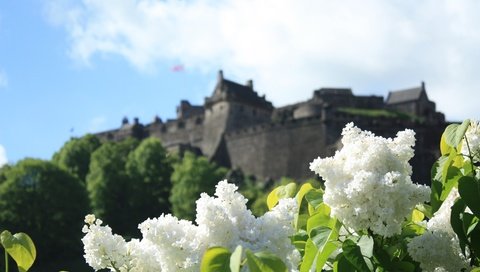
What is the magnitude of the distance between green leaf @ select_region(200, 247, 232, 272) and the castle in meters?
58.7

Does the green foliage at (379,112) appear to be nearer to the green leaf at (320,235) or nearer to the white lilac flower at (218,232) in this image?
the green leaf at (320,235)

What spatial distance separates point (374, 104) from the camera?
289 ft

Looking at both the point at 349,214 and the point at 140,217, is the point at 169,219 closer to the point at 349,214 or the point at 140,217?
the point at 349,214

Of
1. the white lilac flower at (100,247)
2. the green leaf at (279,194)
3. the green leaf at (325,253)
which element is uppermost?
the green leaf at (279,194)

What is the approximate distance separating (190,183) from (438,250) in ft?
210

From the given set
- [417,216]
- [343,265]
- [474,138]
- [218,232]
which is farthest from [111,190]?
[218,232]

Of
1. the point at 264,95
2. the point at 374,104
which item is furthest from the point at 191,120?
the point at 374,104

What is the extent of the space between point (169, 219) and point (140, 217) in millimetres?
68887

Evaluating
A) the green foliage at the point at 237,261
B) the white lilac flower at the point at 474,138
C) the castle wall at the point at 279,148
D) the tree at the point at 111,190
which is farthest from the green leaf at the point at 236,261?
the castle wall at the point at 279,148

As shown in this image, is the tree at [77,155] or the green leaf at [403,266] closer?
the green leaf at [403,266]

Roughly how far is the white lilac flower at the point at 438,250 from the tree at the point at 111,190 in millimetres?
63992

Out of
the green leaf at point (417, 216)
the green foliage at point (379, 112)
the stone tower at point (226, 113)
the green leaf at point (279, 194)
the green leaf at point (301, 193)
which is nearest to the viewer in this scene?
the green leaf at point (301, 193)

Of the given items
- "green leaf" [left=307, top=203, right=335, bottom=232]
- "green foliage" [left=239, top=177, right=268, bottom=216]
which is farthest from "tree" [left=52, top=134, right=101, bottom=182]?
"green leaf" [left=307, top=203, right=335, bottom=232]

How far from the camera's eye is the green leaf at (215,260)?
135 inches
